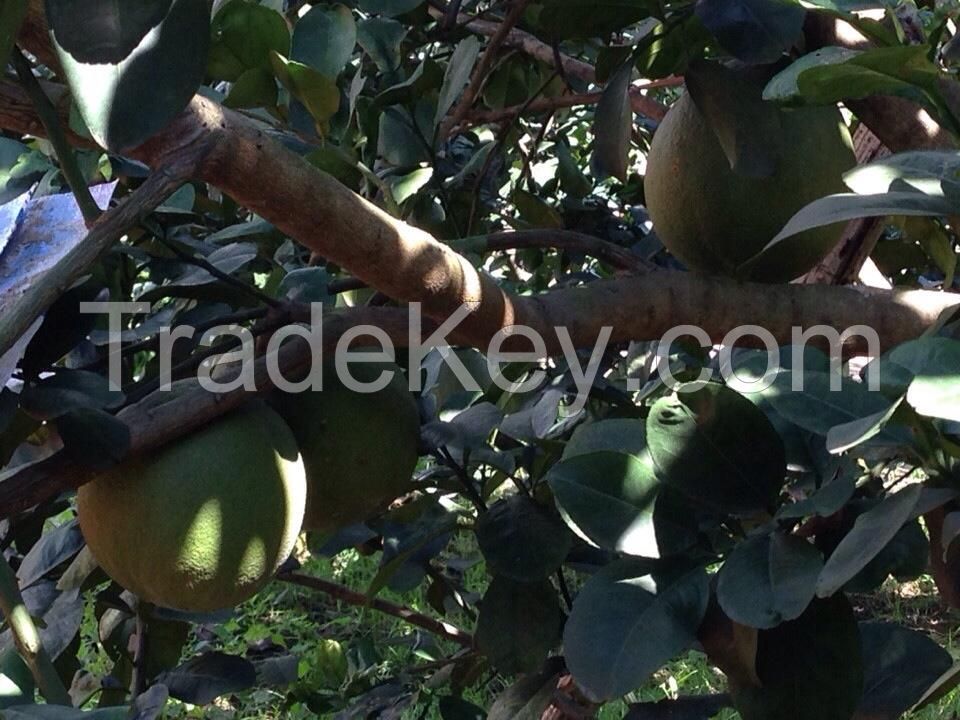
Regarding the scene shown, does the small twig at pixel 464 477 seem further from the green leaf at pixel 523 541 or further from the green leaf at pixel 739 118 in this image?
the green leaf at pixel 739 118

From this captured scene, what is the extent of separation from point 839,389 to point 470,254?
50 centimetres

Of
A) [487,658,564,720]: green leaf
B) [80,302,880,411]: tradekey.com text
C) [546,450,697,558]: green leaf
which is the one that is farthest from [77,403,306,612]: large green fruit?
[487,658,564,720]: green leaf

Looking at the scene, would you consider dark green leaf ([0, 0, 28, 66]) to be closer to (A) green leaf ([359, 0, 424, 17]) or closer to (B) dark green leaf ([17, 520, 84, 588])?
(A) green leaf ([359, 0, 424, 17])

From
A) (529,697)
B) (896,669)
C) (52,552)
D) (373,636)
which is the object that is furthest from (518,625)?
(373,636)

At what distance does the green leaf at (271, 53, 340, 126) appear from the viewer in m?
1.01

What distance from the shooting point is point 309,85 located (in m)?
1.03

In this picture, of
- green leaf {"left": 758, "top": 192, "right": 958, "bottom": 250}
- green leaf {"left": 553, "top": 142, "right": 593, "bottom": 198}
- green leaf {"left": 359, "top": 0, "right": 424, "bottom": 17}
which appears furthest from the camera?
green leaf {"left": 553, "top": 142, "right": 593, "bottom": 198}

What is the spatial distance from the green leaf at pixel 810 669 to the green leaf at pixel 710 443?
0.30ft

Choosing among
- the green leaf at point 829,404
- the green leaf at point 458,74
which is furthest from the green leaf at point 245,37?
the green leaf at point 829,404

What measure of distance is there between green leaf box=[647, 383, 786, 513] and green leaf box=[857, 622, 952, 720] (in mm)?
188

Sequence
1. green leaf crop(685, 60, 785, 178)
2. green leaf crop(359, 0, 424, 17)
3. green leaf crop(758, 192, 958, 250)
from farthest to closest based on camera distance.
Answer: green leaf crop(359, 0, 424, 17) → green leaf crop(685, 60, 785, 178) → green leaf crop(758, 192, 958, 250)

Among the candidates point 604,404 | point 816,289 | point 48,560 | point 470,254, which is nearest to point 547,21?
point 470,254

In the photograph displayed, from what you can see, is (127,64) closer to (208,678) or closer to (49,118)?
(49,118)

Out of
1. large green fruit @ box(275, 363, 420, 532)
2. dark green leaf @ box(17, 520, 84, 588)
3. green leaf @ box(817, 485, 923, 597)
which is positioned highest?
green leaf @ box(817, 485, 923, 597)
